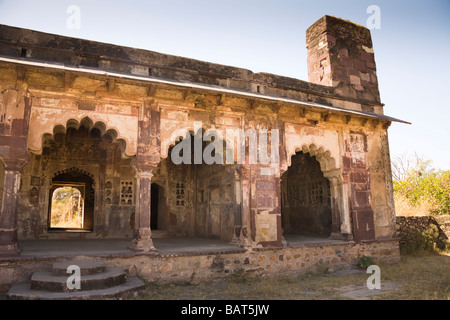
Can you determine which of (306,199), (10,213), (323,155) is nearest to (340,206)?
(323,155)

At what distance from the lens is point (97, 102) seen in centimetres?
644

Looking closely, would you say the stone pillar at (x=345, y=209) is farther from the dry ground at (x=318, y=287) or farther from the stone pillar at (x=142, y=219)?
the stone pillar at (x=142, y=219)

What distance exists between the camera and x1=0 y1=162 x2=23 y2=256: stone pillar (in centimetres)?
543

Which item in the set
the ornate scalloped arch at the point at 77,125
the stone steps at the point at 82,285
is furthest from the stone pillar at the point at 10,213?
the stone steps at the point at 82,285

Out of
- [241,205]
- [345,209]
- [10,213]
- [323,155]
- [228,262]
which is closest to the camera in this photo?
[10,213]

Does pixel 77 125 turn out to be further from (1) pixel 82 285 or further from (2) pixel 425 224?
(2) pixel 425 224

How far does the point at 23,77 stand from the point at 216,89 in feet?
11.4

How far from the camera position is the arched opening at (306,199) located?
10.1 metres

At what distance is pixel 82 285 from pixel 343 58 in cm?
870

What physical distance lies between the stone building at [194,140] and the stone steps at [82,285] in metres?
0.78

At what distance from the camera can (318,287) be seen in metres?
6.53

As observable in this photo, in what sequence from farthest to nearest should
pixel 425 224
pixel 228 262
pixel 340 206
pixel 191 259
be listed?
pixel 425 224
pixel 340 206
pixel 228 262
pixel 191 259
